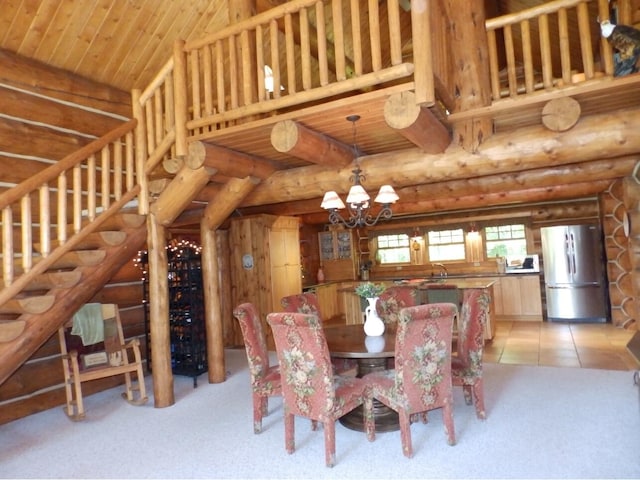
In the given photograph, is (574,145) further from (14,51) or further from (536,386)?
(14,51)

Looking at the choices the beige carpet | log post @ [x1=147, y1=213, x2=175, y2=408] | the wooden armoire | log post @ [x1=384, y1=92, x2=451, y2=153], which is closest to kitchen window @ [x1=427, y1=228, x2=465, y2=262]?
the wooden armoire

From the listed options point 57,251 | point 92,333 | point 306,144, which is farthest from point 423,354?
point 92,333

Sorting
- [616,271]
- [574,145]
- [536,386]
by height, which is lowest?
[536,386]

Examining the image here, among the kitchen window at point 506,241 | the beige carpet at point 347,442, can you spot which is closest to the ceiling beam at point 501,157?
the beige carpet at point 347,442

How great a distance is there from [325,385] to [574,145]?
9.30 feet

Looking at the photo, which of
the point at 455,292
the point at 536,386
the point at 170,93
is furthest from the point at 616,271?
the point at 170,93

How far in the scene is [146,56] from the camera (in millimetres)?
5328

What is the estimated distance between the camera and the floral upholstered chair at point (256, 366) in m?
3.50

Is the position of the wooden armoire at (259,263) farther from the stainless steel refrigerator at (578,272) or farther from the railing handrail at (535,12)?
the stainless steel refrigerator at (578,272)

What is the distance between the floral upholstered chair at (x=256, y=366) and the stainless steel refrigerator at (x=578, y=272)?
6129 mm

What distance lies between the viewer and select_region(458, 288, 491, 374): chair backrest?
3.55 metres

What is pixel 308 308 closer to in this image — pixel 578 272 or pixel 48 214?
pixel 48 214

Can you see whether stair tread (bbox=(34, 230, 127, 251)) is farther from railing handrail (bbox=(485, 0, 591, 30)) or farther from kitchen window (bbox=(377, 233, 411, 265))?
kitchen window (bbox=(377, 233, 411, 265))

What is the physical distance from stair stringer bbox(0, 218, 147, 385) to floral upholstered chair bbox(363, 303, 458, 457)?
263cm
